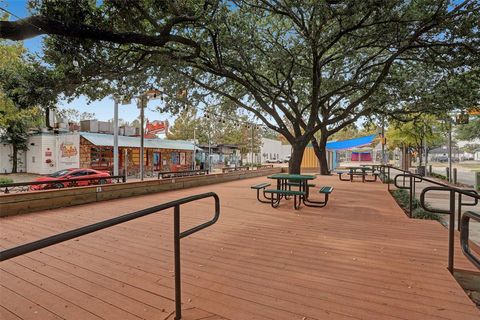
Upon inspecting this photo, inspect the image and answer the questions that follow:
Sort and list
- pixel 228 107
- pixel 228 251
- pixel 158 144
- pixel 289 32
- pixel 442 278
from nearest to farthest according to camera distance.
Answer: pixel 442 278 → pixel 228 251 → pixel 289 32 → pixel 228 107 → pixel 158 144

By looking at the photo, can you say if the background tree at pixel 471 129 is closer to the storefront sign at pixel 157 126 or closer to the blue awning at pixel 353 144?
the blue awning at pixel 353 144

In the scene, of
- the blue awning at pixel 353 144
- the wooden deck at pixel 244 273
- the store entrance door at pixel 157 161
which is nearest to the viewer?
the wooden deck at pixel 244 273

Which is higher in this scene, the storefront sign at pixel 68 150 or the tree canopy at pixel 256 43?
the tree canopy at pixel 256 43

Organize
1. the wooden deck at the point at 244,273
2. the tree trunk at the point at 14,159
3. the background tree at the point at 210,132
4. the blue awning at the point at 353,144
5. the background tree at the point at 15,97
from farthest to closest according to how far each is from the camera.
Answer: the background tree at the point at 210,132
the tree trunk at the point at 14,159
the blue awning at the point at 353,144
the background tree at the point at 15,97
the wooden deck at the point at 244,273

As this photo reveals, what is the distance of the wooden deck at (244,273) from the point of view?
2398 mm

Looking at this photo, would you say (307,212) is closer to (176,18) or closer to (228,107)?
(176,18)

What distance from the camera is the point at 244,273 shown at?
3117 mm

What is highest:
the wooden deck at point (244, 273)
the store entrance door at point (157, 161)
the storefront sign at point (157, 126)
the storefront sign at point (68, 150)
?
the storefront sign at point (157, 126)

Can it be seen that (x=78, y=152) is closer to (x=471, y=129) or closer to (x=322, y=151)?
(x=322, y=151)

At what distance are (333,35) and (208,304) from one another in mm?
8447

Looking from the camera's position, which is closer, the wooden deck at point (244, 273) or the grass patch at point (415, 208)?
the wooden deck at point (244, 273)

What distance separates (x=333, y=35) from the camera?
841 centimetres

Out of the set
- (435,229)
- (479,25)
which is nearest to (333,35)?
(479,25)

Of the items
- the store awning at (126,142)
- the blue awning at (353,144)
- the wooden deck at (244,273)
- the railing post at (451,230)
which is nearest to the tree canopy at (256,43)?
the wooden deck at (244,273)
